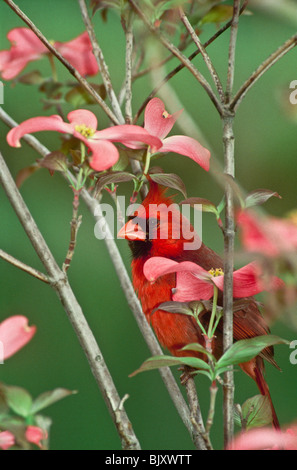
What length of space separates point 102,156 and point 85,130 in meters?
0.05

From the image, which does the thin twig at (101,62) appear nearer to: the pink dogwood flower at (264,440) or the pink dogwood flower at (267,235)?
the pink dogwood flower at (267,235)

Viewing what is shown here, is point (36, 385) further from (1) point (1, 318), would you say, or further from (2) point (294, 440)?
(2) point (294, 440)

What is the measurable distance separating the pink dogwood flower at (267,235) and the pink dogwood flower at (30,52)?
37 cm

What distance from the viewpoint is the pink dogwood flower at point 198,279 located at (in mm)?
538

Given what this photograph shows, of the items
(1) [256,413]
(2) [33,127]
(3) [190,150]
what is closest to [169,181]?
(3) [190,150]

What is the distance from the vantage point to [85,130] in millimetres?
558

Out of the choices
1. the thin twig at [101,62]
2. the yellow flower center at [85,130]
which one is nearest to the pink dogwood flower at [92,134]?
the yellow flower center at [85,130]

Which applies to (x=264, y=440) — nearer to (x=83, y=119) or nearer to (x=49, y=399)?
(x=49, y=399)

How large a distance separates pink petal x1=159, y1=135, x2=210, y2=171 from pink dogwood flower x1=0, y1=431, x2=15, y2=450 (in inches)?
11.8

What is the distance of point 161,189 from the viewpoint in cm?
69

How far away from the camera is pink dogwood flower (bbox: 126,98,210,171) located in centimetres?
59

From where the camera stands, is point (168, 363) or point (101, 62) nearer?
point (168, 363)

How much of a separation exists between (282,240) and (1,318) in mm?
502

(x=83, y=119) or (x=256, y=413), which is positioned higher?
(x=83, y=119)
